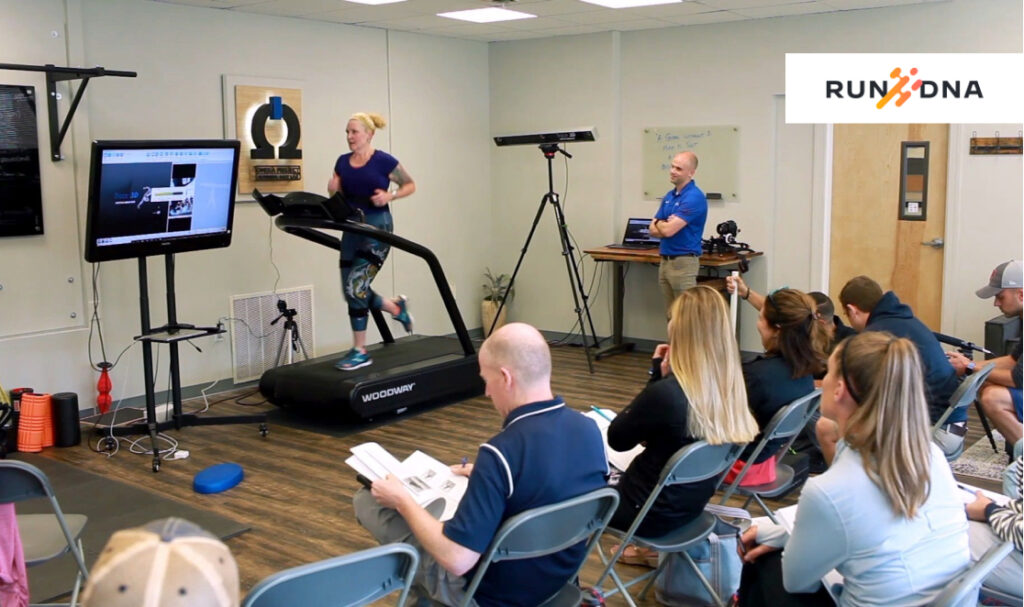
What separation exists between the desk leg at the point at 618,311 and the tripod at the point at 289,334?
2455 mm

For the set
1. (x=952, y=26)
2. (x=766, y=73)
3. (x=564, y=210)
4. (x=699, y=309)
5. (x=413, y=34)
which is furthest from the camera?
(x=564, y=210)

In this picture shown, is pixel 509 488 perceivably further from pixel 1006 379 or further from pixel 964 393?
pixel 1006 379

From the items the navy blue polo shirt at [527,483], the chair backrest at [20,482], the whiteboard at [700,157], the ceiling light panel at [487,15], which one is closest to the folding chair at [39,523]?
the chair backrest at [20,482]

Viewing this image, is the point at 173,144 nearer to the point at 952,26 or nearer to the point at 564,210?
the point at 564,210

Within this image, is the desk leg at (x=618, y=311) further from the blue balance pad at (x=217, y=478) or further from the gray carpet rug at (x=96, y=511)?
the gray carpet rug at (x=96, y=511)

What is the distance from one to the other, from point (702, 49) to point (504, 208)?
2.30 m

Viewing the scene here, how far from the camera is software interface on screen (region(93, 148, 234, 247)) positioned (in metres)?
5.05

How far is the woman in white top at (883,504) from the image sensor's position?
6.90ft

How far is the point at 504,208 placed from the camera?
883cm

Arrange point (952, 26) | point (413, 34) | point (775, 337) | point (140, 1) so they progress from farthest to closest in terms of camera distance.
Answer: point (413, 34), point (952, 26), point (140, 1), point (775, 337)

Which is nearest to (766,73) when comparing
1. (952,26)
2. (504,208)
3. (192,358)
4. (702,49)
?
(702,49)

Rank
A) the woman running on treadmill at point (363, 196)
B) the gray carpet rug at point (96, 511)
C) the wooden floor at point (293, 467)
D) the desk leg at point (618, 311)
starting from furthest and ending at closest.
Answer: the desk leg at point (618, 311) → the woman running on treadmill at point (363, 196) → the wooden floor at point (293, 467) → the gray carpet rug at point (96, 511)

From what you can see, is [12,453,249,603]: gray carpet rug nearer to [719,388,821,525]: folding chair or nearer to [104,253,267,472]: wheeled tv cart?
[104,253,267,472]: wheeled tv cart

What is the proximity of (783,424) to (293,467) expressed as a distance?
2.79 metres
